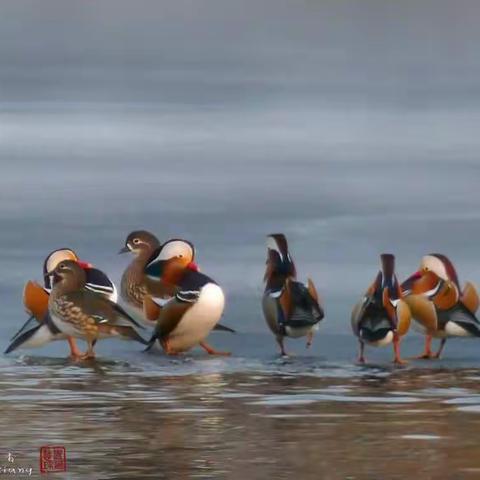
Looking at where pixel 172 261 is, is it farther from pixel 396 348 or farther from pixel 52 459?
pixel 52 459

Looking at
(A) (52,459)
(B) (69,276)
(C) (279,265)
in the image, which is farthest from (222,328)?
(A) (52,459)

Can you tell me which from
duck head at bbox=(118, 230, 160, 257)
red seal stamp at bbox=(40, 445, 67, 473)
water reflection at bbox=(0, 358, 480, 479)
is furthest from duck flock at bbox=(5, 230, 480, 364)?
red seal stamp at bbox=(40, 445, 67, 473)

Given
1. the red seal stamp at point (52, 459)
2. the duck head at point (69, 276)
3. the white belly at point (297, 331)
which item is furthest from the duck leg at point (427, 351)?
the red seal stamp at point (52, 459)

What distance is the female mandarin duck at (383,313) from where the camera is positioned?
38.6ft

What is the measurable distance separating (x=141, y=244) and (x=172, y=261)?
0.67 meters

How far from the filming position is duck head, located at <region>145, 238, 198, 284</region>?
42.0 feet

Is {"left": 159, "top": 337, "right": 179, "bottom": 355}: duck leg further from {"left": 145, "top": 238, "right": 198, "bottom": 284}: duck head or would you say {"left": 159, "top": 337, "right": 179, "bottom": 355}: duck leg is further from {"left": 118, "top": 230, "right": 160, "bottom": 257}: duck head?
{"left": 118, "top": 230, "right": 160, "bottom": 257}: duck head

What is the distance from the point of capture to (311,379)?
419 inches

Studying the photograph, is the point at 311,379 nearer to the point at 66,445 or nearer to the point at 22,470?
the point at 66,445

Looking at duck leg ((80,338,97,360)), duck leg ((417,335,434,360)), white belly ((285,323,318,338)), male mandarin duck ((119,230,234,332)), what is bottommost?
duck leg ((417,335,434,360))

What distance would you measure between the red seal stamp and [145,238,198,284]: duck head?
515cm

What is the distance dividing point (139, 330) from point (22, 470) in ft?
17.2

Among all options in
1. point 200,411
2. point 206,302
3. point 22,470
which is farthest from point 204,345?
point 22,470

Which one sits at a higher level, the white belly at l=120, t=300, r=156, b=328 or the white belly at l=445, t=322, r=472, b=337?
the white belly at l=120, t=300, r=156, b=328
